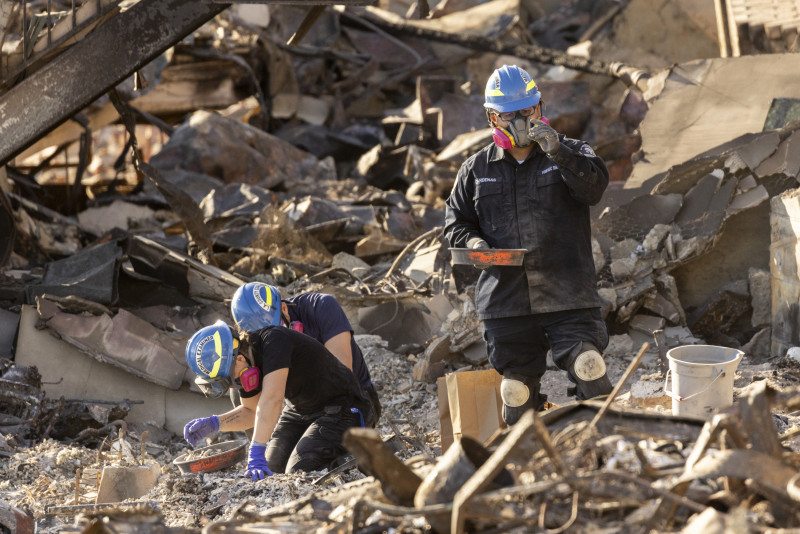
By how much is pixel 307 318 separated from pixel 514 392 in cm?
148

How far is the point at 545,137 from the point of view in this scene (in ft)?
13.3

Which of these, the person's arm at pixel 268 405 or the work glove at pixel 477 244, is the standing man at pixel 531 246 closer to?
the work glove at pixel 477 244

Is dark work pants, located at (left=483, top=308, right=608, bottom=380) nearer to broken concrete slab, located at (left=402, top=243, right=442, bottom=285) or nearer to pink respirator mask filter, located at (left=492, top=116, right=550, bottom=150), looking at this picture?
pink respirator mask filter, located at (left=492, top=116, right=550, bottom=150)

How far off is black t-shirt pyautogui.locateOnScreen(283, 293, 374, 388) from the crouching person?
291 mm

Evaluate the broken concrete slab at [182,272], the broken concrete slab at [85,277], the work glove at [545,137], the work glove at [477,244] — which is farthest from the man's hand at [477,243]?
the broken concrete slab at [85,277]

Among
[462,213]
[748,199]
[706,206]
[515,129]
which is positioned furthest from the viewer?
[706,206]

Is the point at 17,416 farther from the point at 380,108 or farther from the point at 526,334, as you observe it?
the point at 380,108

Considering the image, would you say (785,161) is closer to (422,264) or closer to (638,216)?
(638,216)

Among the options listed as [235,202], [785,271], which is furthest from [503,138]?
[235,202]

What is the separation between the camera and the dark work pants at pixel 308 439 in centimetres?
485

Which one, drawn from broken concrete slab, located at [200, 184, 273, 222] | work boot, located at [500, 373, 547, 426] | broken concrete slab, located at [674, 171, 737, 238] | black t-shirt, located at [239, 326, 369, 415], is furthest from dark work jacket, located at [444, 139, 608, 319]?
broken concrete slab, located at [200, 184, 273, 222]

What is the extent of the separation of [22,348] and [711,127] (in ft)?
17.6

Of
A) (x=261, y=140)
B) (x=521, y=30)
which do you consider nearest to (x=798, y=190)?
(x=261, y=140)

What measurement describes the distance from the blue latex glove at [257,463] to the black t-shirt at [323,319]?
843 mm
